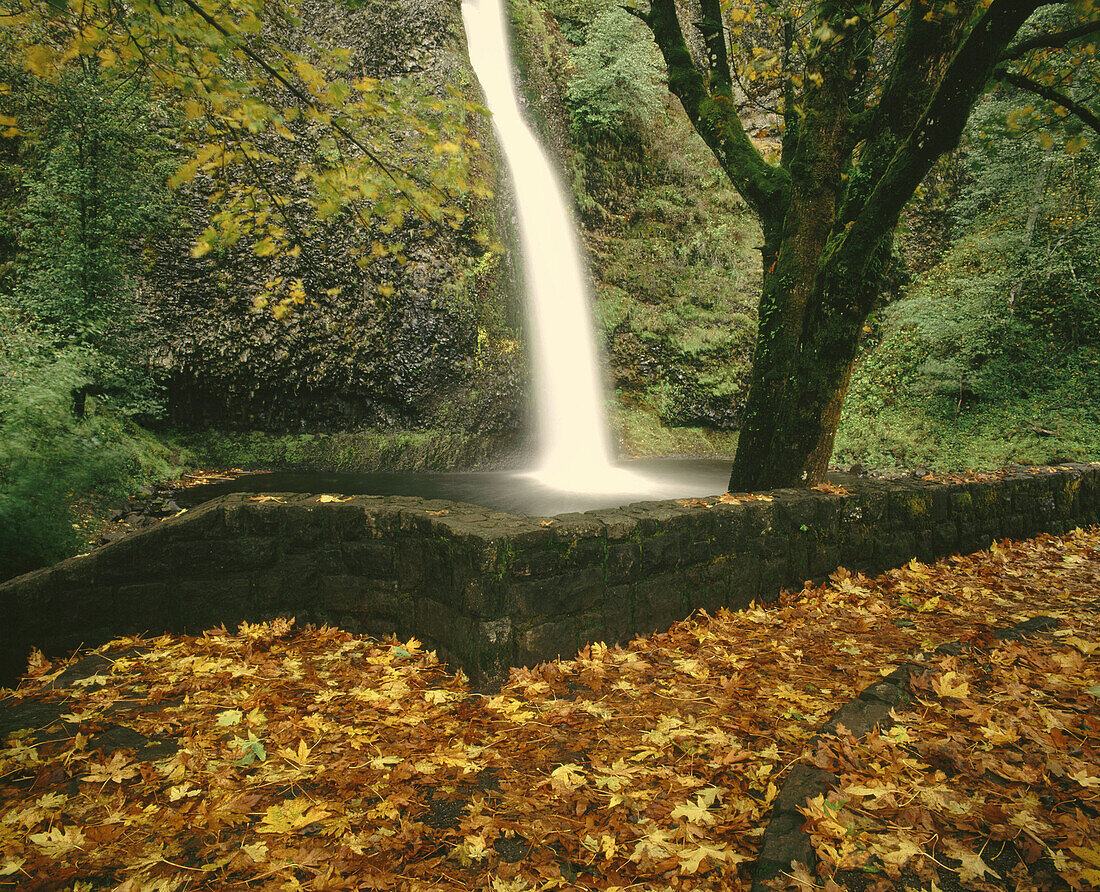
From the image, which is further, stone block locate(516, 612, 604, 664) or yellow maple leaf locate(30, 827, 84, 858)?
stone block locate(516, 612, 604, 664)

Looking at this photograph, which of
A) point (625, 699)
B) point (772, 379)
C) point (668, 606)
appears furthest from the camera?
point (772, 379)

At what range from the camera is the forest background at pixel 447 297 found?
8.80 meters

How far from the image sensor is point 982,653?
9.75 ft

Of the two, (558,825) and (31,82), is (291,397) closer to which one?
(31,82)

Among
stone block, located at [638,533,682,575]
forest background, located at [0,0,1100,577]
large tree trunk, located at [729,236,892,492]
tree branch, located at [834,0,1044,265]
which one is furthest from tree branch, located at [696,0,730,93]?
stone block, located at [638,533,682,575]

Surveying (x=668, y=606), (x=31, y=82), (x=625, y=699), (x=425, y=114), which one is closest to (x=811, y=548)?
(x=668, y=606)

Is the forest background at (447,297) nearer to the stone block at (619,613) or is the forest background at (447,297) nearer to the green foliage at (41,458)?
the green foliage at (41,458)

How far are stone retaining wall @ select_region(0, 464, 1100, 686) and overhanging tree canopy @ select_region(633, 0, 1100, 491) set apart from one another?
128cm

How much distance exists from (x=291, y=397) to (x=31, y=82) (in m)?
6.80

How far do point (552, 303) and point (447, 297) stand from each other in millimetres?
3164

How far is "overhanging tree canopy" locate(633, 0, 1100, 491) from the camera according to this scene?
463 cm

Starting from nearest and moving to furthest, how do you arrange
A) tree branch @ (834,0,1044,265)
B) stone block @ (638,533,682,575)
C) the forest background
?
stone block @ (638,533,682,575) < tree branch @ (834,0,1044,265) < the forest background

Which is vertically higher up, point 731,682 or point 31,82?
point 31,82

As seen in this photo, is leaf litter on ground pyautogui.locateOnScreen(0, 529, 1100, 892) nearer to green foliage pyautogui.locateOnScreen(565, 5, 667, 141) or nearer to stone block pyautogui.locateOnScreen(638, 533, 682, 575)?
stone block pyautogui.locateOnScreen(638, 533, 682, 575)
